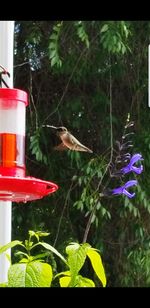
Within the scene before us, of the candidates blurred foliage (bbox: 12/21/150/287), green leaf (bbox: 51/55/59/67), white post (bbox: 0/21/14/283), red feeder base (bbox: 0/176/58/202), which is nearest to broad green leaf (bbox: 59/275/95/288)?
red feeder base (bbox: 0/176/58/202)

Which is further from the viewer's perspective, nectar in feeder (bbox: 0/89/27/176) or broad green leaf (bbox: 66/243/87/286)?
nectar in feeder (bbox: 0/89/27/176)

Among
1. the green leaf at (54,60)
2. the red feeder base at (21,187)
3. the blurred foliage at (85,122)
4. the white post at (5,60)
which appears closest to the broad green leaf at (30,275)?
the red feeder base at (21,187)

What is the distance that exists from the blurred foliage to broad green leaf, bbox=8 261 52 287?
2.80 m

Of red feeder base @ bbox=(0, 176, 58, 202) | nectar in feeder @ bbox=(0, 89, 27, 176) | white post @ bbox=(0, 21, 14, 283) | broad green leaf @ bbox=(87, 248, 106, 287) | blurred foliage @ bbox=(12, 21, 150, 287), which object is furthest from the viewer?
blurred foliage @ bbox=(12, 21, 150, 287)

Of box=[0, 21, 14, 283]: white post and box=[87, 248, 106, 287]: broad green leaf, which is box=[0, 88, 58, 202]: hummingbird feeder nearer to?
box=[87, 248, 106, 287]: broad green leaf

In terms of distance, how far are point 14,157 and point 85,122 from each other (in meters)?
2.61

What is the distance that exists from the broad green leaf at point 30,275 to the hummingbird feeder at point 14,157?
0.66ft

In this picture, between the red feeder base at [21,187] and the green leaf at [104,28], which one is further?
the green leaf at [104,28]

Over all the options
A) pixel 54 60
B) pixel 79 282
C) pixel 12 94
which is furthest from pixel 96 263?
pixel 54 60

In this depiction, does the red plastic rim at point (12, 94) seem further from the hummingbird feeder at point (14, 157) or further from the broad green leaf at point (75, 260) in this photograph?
the broad green leaf at point (75, 260)

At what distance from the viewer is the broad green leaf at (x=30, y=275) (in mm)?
629

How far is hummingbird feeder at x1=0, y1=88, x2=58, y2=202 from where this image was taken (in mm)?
867
